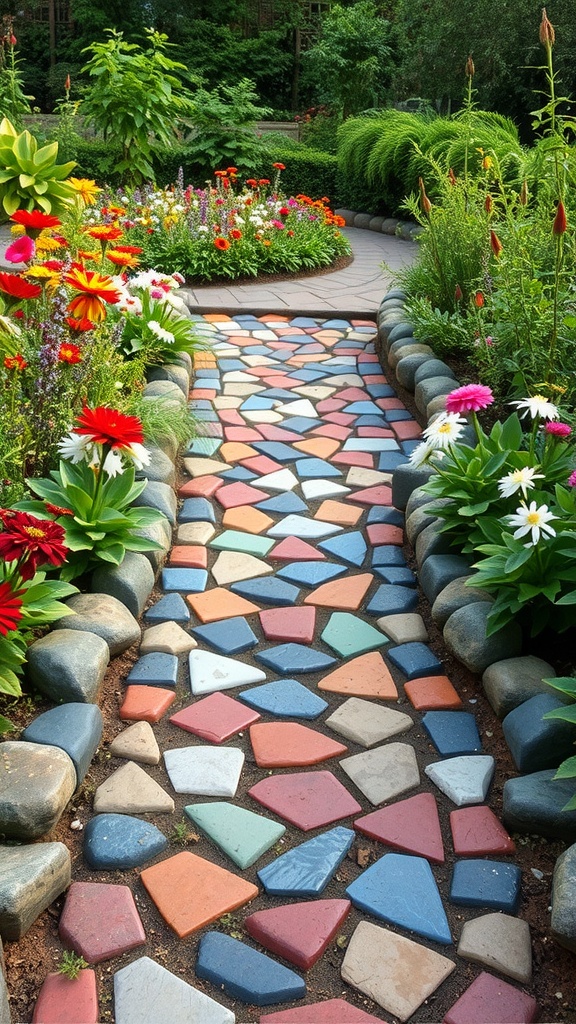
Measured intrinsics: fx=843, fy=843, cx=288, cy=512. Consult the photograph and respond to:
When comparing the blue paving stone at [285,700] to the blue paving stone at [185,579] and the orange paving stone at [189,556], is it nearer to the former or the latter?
the blue paving stone at [185,579]

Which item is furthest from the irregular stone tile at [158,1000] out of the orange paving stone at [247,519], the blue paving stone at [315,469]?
the blue paving stone at [315,469]

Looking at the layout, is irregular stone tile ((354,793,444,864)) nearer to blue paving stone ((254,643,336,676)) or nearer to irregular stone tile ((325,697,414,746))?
irregular stone tile ((325,697,414,746))

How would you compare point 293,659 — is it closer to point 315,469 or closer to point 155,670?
point 155,670

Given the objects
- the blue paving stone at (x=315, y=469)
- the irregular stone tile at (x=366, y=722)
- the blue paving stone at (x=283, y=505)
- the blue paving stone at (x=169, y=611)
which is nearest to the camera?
the irregular stone tile at (x=366, y=722)

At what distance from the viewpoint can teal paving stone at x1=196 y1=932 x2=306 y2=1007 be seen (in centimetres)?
163

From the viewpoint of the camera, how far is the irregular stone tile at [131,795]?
6.82ft

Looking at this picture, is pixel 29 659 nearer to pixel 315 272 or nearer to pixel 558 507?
pixel 558 507

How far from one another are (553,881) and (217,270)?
6.23 metres

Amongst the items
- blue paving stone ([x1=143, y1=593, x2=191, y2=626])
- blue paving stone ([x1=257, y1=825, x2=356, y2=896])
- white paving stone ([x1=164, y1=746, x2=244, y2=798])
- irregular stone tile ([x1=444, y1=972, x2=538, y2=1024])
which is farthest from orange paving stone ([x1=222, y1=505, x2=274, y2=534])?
irregular stone tile ([x1=444, y1=972, x2=538, y2=1024])

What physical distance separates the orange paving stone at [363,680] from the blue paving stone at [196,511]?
1112 mm

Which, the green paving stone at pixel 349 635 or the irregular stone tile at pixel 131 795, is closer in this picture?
the irregular stone tile at pixel 131 795

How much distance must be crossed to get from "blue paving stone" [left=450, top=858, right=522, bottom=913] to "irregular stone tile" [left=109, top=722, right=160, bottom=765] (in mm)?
827

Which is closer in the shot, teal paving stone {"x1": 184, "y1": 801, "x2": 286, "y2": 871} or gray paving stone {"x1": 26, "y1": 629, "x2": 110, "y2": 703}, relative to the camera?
teal paving stone {"x1": 184, "y1": 801, "x2": 286, "y2": 871}

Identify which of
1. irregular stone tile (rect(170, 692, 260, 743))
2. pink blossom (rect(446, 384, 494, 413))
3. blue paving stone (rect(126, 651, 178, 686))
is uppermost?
pink blossom (rect(446, 384, 494, 413))
